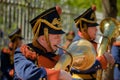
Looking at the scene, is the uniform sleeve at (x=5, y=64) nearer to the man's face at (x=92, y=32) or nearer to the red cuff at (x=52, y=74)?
the man's face at (x=92, y=32)

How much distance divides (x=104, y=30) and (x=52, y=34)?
235cm

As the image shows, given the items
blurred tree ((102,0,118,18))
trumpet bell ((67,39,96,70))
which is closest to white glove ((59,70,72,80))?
trumpet bell ((67,39,96,70))

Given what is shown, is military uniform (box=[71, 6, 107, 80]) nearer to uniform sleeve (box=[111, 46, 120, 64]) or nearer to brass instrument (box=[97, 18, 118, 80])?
brass instrument (box=[97, 18, 118, 80])

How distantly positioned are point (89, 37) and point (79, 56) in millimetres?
1629

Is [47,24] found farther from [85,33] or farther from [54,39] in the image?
[85,33]

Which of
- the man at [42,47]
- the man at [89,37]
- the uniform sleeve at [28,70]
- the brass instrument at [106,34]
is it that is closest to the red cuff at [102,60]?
the man at [89,37]

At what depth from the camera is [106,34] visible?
6.51m

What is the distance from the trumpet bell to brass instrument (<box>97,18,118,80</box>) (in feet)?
3.21

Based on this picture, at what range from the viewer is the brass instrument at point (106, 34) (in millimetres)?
6152

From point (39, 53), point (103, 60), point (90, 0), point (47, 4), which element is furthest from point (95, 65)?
point (90, 0)

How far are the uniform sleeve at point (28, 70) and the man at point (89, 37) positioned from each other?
1.52 m

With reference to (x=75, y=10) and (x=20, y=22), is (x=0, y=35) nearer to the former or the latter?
(x=20, y=22)

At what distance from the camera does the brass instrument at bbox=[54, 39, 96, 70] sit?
14.3 ft

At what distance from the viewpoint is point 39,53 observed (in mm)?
4637
